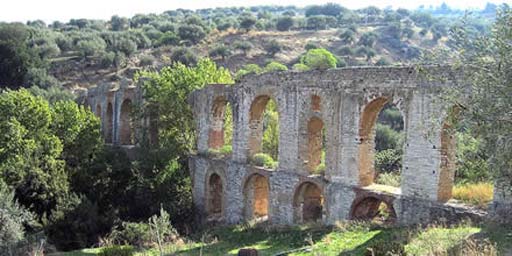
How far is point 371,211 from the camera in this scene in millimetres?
17625

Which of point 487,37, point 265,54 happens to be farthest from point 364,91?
point 265,54

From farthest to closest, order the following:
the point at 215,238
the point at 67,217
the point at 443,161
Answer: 1. the point at 67,217
2. the point at 215,238
3. the point at 443,161

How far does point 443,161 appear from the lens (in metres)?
15.2

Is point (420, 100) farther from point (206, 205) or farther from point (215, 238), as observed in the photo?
point (206, 205)

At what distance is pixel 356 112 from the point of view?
681 inches

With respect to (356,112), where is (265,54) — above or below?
above

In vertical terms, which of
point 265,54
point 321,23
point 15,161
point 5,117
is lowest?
point 15,161

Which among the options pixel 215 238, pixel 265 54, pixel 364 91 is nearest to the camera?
pixel 364 91

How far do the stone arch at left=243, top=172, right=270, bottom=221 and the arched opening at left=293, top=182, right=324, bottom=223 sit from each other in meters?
2.43

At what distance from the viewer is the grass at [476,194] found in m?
14.5

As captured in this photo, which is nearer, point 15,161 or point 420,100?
point 420,100

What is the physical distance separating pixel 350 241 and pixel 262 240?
4053 millimetres

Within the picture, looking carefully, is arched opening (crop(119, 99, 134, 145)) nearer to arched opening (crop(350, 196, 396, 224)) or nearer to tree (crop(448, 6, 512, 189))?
arched opening (crop(350, 196, 396, 224))

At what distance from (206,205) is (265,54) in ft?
123
